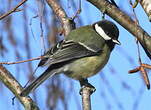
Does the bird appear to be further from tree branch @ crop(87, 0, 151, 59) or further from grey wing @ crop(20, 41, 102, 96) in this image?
tree branch @ crop(87, 0, 151, 59)

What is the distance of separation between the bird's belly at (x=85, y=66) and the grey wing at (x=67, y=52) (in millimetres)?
37

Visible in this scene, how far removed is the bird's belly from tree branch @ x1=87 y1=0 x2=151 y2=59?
64 cm

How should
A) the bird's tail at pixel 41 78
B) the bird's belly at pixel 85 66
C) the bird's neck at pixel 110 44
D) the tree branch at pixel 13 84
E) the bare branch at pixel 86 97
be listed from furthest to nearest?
the bird's neck at pixel 110 44 < the bird's belly at pixel 85 66 < the bird's tail at pixel 41 78 < the bare branch at pixel 86 97 < the tree branch at pixel 13 84

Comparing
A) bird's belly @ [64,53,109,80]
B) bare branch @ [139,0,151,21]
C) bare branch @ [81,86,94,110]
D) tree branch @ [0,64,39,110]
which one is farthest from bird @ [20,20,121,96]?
bare branch @ [139,0,151,21]

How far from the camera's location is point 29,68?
80.7 inches

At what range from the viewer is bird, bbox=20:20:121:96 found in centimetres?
243

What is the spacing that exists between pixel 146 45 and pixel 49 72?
771mm

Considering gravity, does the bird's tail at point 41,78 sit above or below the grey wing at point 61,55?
below

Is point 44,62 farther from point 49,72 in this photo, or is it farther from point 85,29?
point 85,29

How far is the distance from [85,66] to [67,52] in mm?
170

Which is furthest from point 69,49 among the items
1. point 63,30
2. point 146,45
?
point 146,45

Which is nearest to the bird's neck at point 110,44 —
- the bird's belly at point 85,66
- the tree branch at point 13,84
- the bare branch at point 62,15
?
the bird's belly at point 85,66

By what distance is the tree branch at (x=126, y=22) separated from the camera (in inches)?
69.7

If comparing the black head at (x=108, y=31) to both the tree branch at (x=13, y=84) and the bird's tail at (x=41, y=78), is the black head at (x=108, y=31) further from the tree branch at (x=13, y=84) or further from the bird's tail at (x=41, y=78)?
the tree branch at (x=13, y=84)
